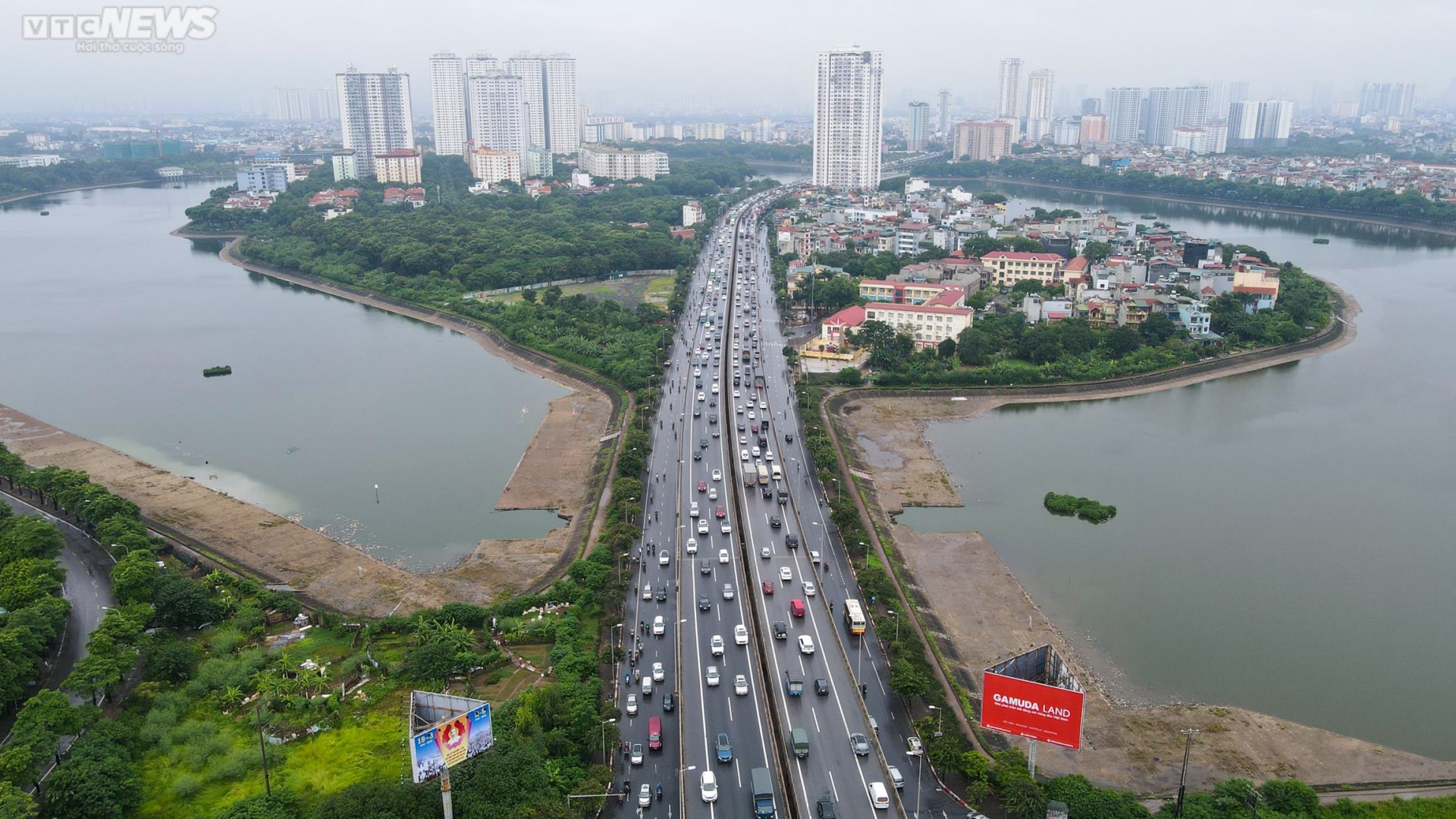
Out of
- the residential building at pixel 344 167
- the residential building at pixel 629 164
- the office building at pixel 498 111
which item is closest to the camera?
the residential building at pixel 344 167

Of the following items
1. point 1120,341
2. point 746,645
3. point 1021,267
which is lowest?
point 746,645

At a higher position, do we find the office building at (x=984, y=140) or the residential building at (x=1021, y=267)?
the office building at (x=984, y=140)

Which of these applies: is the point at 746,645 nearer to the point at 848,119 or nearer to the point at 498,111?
the point at 848,119

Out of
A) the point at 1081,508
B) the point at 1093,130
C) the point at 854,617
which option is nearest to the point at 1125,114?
the point at 1093,130

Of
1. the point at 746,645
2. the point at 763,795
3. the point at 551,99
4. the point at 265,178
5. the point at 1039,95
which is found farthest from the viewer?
the point at 1039,95

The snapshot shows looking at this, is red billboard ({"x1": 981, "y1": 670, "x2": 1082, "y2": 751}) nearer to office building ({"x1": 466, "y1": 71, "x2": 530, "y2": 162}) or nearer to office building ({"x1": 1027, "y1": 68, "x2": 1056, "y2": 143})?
office building ({"x1": 466, "y1": 71, "x2": 530, "y2": 162})

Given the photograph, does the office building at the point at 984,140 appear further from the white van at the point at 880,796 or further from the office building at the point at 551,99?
the white van at the point at 880,796

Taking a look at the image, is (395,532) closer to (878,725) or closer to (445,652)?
(445,652)

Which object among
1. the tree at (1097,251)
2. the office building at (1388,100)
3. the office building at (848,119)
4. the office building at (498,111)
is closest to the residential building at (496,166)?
the office building at (498,111)

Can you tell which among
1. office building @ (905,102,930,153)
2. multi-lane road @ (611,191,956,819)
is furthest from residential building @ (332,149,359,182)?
office building @ (905,102,930,153)
